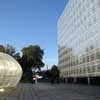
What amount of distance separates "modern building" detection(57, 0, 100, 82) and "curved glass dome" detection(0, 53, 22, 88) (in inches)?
1306

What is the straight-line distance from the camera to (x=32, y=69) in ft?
345

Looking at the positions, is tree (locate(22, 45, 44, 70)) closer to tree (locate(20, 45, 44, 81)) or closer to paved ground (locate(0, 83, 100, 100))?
tree (locate(20, 45, 44, 81))

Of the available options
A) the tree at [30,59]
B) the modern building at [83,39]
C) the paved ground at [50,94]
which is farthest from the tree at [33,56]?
the paved ground at [50,94]

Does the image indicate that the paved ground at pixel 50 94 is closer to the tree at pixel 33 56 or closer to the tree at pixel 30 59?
the tree at pixel 30 59

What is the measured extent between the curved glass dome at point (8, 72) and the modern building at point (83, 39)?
33.2 metres

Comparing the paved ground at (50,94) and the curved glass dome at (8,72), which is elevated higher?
the curved glass dome at (8,72)

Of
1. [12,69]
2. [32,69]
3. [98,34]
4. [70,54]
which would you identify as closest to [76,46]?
[70,54]

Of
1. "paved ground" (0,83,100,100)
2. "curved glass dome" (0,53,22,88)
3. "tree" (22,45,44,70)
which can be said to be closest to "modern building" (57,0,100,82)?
"tree" (22,45,44,70)

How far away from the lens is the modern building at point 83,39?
2483 inches

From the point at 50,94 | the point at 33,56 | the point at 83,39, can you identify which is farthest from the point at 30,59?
the point at 50,94

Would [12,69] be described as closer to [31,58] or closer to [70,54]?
[70,54]

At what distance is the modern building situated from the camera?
2483 inches

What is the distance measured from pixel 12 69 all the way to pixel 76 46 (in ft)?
174

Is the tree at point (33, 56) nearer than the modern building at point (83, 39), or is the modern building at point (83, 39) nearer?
the modern building at point (83, 39)
